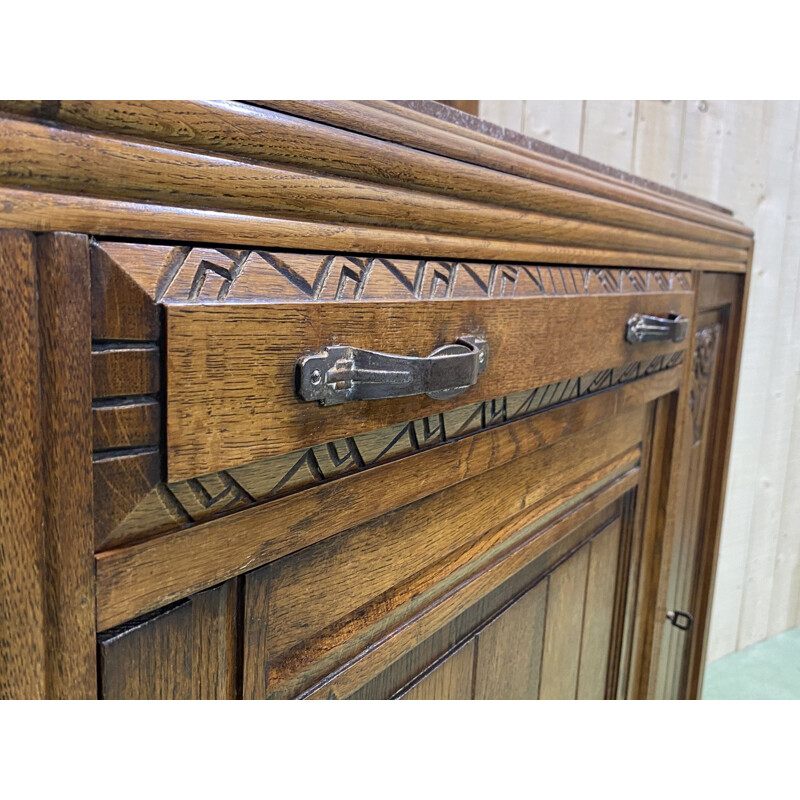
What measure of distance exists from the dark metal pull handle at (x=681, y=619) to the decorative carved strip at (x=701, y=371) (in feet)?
0.72

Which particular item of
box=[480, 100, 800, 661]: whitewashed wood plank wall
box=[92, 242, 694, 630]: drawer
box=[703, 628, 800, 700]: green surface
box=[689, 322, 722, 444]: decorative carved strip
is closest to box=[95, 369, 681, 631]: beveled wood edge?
box=[92, 242, 694, 630]: drawer

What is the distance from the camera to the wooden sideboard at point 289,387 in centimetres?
19

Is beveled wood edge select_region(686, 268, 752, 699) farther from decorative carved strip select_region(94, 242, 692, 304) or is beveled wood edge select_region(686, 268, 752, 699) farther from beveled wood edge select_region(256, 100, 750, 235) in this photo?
decorative carved strip select_region(94, 242, 692, 304)

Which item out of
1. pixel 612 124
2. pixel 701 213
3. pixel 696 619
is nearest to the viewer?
pixel 701 213

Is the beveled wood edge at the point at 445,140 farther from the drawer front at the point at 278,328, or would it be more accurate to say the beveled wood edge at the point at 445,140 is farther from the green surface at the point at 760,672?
the green surface at the point at 760,672

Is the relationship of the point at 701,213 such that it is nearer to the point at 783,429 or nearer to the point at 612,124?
the point at 612,124

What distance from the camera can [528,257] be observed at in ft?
1.24

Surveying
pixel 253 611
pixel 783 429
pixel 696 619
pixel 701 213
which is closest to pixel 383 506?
pixel 253 611

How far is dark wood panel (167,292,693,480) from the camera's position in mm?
213

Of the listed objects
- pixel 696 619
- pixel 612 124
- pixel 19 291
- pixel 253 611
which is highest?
pixel 612 124

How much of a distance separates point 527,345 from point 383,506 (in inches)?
5.0

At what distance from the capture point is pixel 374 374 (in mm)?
263

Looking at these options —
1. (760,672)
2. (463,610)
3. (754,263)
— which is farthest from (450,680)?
(760,672)

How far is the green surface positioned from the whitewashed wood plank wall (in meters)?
0.02
